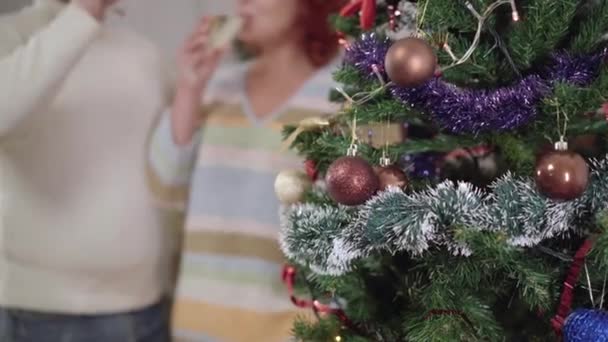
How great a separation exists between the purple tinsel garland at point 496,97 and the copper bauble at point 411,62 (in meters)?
0.05

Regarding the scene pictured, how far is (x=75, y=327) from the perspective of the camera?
108 cm

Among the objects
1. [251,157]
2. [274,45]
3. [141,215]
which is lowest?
[141,215]

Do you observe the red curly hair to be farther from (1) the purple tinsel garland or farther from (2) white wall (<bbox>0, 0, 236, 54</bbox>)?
(1) the purple tinsel garland

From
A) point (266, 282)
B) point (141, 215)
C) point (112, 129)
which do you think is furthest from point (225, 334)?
point (112, 129)

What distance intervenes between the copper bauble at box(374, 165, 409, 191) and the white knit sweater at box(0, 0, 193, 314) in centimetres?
58

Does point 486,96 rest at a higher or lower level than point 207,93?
higher

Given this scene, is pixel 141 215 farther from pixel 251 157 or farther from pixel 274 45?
pixel 274 45

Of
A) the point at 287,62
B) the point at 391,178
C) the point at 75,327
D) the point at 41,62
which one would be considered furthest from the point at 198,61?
the point at 391,178

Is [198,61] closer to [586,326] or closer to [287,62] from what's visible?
[287,62]

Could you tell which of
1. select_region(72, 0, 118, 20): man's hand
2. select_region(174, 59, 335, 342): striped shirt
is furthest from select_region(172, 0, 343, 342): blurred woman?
select_region(72, 0, 118, 20): man's hand

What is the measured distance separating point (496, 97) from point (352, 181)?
134mm

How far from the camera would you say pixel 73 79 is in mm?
1046

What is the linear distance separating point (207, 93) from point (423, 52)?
2.21 ft

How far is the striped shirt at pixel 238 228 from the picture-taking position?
1027mm
